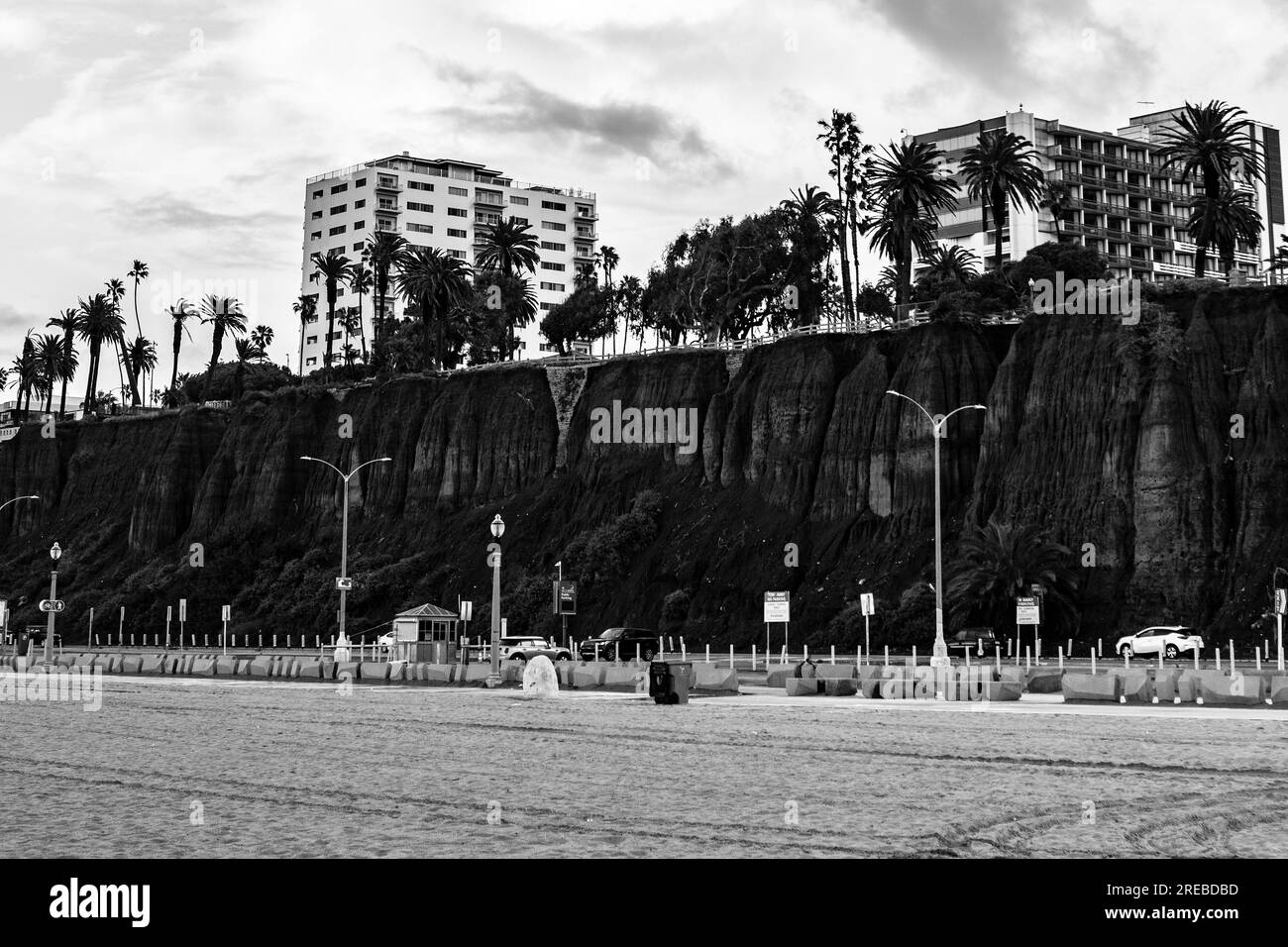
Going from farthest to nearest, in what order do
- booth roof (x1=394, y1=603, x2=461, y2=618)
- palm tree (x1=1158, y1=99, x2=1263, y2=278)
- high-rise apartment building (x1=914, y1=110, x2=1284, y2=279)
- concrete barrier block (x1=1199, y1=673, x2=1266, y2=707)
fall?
high-rise apartment building (x1=914, y1=110, x2=1284, y2=279) → palm tree (x1=1158, y1=99, x2=1263, y2=278) → booth roof (x1=394, y1=603, x2=461, y2=618) → concrete barrier block (x1=1199, y1=673, x2=1266, y2=707)

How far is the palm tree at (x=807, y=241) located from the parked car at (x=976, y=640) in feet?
146

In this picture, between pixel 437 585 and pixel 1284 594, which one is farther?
pixel 437 585

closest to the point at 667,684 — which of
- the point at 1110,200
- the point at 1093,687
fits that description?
the point at 1093,687

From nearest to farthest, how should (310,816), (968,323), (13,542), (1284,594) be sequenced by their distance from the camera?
(310,816), (1284,594), (968,323), (13,542)

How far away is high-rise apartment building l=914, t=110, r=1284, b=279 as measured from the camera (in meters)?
141

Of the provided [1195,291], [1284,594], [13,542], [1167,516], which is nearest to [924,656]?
[1167,516]

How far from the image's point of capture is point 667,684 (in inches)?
1428

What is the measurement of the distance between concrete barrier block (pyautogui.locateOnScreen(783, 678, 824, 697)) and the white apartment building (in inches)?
5370

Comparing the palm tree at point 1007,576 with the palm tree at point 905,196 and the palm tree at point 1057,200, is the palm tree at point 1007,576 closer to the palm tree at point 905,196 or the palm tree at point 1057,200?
the palm tree at point 905,196

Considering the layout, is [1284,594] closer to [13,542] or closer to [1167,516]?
[1167,516]

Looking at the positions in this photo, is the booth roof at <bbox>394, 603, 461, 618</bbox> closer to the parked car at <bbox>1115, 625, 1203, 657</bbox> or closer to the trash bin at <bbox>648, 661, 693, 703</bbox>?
the parked car at <bbox>1115, 625, 1203, 657</bbox>

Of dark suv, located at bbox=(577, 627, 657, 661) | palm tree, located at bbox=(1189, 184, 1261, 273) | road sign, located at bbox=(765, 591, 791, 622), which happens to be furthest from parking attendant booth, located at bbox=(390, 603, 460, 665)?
palm tree, located at bbox=(1189, 184, 1261, 273)

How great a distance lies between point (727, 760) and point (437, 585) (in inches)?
2740
